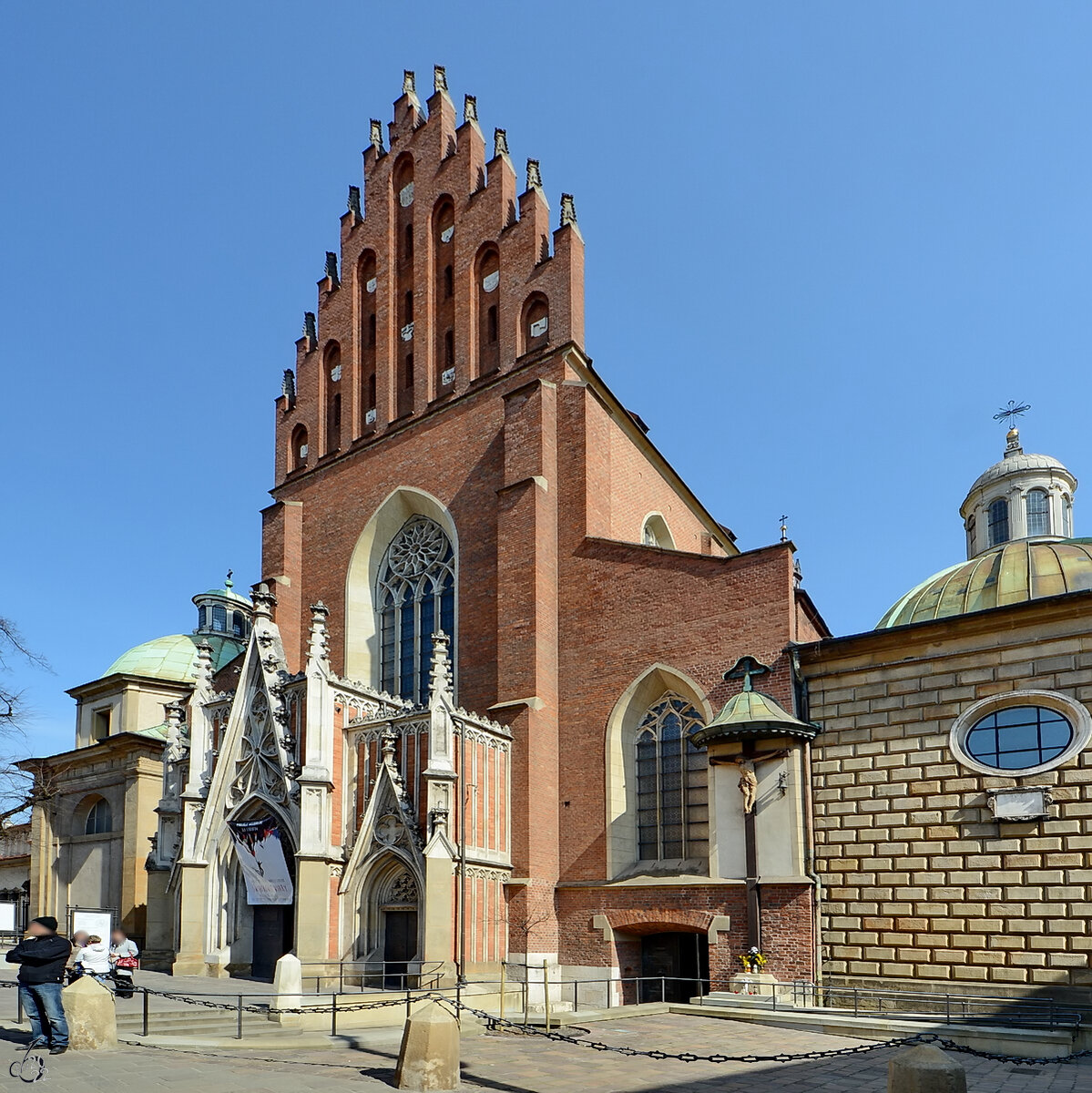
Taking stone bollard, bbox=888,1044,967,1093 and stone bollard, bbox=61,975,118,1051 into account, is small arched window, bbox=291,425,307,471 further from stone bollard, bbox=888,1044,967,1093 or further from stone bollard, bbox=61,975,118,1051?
stone bollard, bbox=888,1044,967,1093

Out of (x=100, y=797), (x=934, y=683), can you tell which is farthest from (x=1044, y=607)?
(x=100, y=797)

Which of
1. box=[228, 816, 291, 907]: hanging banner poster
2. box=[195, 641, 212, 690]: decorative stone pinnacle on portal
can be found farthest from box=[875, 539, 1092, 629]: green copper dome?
box=[195, 641, 212, 690]: decorative stone pinnacle on portal

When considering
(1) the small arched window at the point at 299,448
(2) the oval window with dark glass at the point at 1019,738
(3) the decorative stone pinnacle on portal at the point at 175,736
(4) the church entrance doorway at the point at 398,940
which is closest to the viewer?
(2) the oval window with dark glass at the point at 1019,738

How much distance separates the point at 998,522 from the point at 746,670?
65.6 ft

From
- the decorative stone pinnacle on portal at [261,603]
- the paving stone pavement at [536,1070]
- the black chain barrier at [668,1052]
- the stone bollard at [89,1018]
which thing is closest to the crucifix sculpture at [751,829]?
the paving stone pavement at [536,1070]

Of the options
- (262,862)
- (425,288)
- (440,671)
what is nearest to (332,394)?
(425,288)

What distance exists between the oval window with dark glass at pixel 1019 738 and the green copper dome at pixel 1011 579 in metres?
4.85

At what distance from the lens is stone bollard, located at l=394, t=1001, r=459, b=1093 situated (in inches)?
479

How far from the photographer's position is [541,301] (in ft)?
101

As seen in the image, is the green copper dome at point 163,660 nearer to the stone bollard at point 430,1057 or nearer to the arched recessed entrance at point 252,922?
the arched recessed entrance at point 252,922

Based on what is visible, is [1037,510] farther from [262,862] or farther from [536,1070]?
[536,1070]

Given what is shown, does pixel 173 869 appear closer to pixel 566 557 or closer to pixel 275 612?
pixel 275 612

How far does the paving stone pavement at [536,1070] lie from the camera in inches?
491

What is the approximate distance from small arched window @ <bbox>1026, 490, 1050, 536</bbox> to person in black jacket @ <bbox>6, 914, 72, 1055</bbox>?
3492 centimetres
